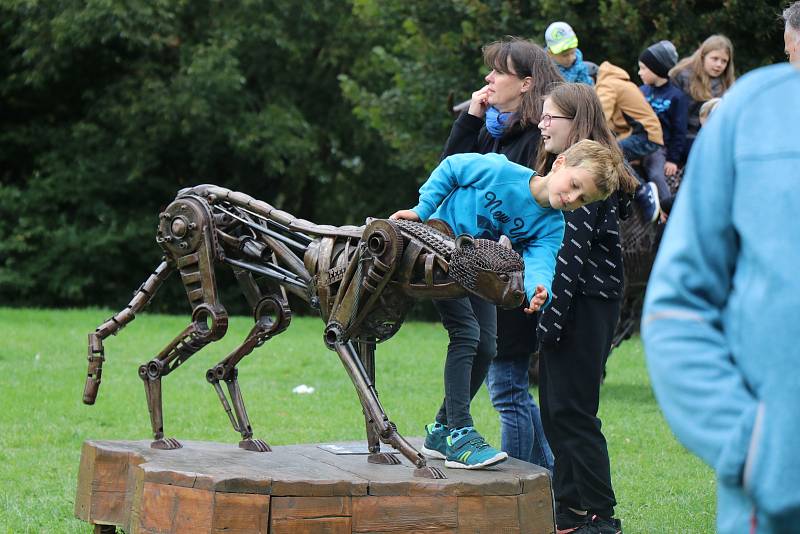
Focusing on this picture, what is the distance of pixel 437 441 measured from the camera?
507cm

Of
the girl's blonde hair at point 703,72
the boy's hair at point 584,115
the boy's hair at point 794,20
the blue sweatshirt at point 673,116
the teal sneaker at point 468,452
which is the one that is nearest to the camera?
the boy's hair at point 794,20

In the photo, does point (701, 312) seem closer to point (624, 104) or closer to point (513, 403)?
point (513, 403)

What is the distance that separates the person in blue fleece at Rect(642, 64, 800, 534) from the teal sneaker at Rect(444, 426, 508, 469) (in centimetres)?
270

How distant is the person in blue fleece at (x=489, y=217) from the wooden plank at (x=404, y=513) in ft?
1.08

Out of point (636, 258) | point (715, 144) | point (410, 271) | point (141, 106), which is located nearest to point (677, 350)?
point (715, 144)

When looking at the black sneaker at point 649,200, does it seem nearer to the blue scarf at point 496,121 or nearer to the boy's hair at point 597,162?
the blue scarf at point 496,121

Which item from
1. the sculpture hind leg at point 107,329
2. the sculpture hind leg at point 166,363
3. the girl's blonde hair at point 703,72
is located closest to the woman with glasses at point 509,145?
the sculpture hind leg at point 166,363

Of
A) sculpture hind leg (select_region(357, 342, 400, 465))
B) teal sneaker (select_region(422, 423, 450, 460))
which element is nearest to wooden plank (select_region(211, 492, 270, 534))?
sculpture hind leg (select_region(357, 342, 400, 465))

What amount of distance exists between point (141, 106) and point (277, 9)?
3.39m

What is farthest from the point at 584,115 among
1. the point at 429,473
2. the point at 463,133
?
the point at 429,473

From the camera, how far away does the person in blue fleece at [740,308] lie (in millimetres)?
1872

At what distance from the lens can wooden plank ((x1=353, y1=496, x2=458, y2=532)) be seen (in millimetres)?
4422

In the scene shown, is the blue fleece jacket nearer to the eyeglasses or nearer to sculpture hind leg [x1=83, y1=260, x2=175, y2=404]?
A: the eyeglasses

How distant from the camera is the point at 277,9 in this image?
22094mm
